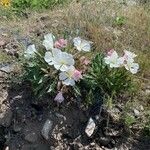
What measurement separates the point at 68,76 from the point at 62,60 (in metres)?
0.16

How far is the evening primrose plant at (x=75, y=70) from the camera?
4.93m

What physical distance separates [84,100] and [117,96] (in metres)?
0.34

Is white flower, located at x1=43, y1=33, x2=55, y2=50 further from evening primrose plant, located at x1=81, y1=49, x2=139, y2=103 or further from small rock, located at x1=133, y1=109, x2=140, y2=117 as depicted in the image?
small rock, located at x1=133, y1=109, x2=140, y2=117

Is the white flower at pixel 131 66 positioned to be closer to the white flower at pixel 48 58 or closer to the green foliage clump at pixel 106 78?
the green foliage clump at pixel 106 78

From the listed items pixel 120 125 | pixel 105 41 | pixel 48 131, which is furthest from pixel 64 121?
pixel 105 41

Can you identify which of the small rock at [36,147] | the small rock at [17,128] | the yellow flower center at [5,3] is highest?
the small rock at [17,128]

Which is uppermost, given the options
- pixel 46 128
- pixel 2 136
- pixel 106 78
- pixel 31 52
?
pixel 31 52

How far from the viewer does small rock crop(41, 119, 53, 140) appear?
5.08 m

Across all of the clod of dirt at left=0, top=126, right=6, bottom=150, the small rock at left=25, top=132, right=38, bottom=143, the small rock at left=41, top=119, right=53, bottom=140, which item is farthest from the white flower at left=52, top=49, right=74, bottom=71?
the clod of dirt at left=0, top=126, right=6, bottom=150

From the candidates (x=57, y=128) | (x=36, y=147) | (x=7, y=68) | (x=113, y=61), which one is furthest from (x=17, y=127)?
(x=113, y=61)

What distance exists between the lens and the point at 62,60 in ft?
16.1

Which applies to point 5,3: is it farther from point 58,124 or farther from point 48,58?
point 58,124

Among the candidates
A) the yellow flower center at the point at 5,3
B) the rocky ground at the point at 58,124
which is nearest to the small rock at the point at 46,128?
the rocky ground at the point at 58,124

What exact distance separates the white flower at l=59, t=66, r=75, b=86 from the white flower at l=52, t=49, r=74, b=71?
1.6 inches
